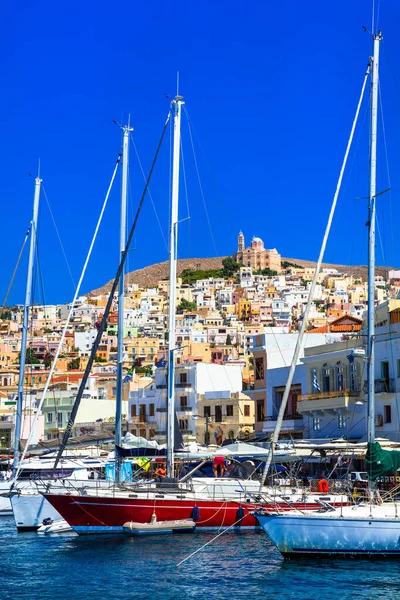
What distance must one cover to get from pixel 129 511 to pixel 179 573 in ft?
21.5

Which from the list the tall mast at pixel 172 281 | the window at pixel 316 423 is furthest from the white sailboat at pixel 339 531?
the window at pixel 316 423

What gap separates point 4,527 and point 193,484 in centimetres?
847

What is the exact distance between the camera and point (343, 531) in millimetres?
23344

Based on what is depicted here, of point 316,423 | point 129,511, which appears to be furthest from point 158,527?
point 316,423

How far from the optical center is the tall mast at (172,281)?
31.0 metres

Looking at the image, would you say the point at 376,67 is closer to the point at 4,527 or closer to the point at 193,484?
the point at 193,484

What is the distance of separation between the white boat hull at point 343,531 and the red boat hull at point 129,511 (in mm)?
6196

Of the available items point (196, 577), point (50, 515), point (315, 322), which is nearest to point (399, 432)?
point (50, 515)

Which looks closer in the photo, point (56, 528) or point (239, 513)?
point (239, 513)

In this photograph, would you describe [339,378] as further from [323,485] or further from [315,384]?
[323,485]

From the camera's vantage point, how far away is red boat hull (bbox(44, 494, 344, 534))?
98.5 feet

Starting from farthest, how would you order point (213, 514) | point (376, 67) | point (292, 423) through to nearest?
point (292, 423) < point (213, 514) < point (376, 67)

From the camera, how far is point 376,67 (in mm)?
27828

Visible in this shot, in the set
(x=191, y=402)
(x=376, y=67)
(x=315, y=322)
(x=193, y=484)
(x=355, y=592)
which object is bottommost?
(x=355, y=592)
